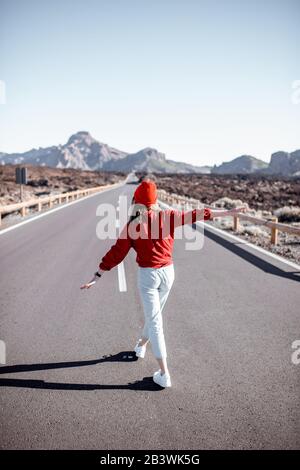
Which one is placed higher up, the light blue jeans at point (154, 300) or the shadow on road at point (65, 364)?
the light blue jeans at point (154, 300)

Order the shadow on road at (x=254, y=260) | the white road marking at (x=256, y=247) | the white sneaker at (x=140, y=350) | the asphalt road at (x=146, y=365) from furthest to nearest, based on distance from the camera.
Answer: the white road marking at (x=256, y=247)
the shadow on road at (x=254, y=260)
the white sneaker at (x=140, y=350)
the asphalt road at (x=146, y=365)

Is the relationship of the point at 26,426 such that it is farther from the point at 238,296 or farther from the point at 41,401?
the point at 238,296

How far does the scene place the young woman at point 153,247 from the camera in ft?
12.0

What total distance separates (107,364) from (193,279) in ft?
12.6

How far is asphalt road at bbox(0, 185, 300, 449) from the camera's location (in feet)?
10.3

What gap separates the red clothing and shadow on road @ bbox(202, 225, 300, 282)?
4796mm

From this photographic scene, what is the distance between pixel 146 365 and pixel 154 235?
1.57m

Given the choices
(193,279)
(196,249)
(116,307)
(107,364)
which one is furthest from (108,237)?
(107,364)

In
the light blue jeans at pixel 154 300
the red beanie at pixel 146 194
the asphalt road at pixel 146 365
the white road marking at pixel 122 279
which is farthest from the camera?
the white road marking at pixel 122 279

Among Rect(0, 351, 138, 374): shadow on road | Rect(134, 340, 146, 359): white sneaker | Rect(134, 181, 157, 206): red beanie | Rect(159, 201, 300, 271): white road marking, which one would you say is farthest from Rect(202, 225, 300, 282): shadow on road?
Rect(134, 181, 157, 206): red beanie

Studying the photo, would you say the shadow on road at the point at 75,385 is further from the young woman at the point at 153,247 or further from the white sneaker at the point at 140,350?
the white sneaker at the point at 140,350

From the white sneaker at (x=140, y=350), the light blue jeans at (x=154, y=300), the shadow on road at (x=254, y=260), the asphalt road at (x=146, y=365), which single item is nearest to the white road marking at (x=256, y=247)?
the shadow on road at (x=254, y=260)

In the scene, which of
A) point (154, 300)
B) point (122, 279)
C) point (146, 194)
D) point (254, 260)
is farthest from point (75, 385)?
point (254, 260)

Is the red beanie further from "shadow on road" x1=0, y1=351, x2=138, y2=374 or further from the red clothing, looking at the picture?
"shadow on road" x1=0, y1=351, x2=138, y2=374
